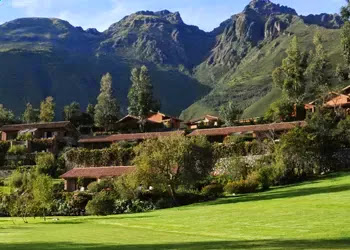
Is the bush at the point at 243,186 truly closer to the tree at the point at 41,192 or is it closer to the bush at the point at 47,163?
the tree at the point at 41,192

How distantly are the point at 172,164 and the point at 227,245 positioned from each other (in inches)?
1334

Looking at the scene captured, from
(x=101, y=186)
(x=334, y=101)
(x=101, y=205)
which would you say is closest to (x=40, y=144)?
(x=101, y=186)

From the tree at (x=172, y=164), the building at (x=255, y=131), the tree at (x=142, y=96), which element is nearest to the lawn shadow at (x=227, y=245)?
the tree at (x=172, y=164)

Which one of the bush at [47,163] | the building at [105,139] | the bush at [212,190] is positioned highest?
the building at [105,139]

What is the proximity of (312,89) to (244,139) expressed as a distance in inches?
1367

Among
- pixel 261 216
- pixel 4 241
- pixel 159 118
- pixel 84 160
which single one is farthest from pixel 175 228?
pixel 159 118

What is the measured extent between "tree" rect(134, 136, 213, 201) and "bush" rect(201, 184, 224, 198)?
1.91 metres

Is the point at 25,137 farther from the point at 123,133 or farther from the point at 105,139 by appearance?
the point at 123,133

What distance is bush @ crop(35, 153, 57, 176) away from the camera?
76.7 meters

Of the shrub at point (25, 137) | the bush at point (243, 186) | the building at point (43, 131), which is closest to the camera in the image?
the bush at point (243, 186)

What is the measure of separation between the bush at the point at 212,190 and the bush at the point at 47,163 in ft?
101

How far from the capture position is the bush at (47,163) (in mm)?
76719

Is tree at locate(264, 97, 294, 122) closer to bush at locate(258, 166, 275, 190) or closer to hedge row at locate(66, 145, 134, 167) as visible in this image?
hedge row at locate(66, 145, 134, 167)

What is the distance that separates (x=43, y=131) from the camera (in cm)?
9831
